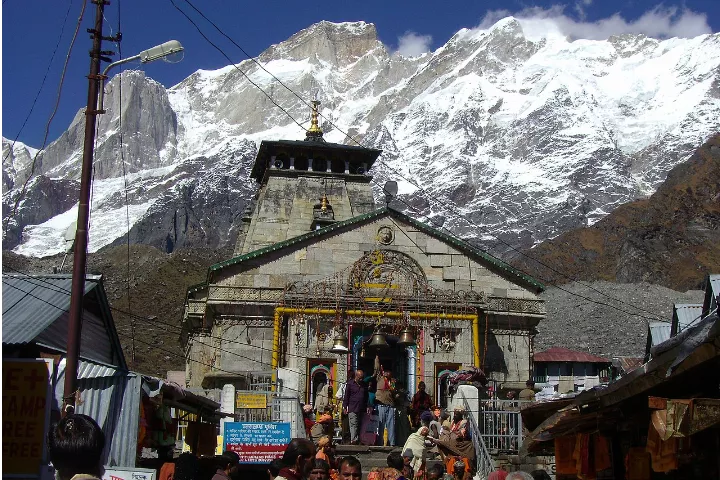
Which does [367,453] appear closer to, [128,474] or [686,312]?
[128,474]

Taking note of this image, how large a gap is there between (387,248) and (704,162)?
3900 inches

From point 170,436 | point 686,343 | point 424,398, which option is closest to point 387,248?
point 424,398

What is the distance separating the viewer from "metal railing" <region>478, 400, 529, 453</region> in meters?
21.1

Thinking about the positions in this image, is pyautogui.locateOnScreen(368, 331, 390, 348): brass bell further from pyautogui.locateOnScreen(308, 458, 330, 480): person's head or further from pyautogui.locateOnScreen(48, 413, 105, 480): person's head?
pyautogui.locateOnScreen(48, 413, 105, 480): person's head

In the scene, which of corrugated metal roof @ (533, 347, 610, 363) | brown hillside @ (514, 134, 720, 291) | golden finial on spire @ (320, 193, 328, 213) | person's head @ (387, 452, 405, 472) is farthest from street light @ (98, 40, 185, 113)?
brown hillside @ (514, 134, 720, 291)

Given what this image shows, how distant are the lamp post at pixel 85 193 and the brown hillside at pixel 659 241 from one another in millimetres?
91501

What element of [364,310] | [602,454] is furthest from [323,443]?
[364,310]

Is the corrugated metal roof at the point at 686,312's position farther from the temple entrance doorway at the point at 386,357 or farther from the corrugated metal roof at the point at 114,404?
the corrugated metal roof at the point at 114,404

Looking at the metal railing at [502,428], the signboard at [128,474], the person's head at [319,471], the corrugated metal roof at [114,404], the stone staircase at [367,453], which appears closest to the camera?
the person's head at [319,471]

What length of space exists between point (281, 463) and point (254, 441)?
5.89 metres

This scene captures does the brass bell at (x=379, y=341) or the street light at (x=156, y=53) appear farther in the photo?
the brass bell at (x=379, y=341)

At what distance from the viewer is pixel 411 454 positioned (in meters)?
16.6

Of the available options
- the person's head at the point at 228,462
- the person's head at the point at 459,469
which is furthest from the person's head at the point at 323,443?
the person's head at the point at 228,462

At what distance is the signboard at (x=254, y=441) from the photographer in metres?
17.8
